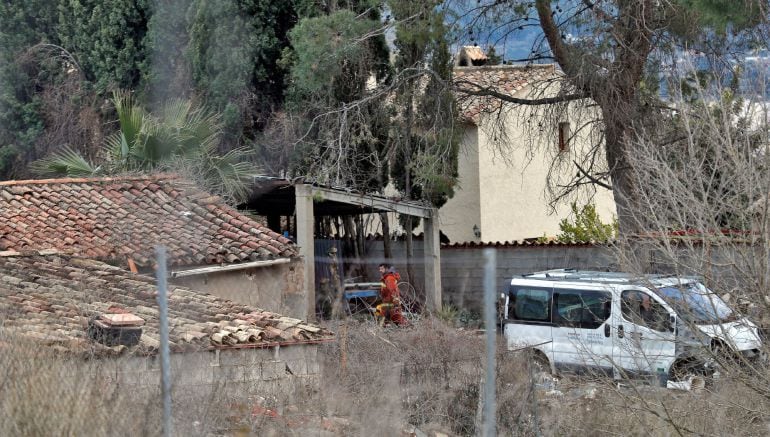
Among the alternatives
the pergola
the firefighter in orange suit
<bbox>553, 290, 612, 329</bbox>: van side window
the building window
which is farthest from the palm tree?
<bbox>553, 290, 612, 329</bbox>: van side window

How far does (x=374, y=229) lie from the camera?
2953 centimetres

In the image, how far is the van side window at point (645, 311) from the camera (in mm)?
10953

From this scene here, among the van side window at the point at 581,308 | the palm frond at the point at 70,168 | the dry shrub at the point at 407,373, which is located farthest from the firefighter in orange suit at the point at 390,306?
the palm frond at the point at 70,168

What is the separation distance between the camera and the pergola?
2023 centimetres

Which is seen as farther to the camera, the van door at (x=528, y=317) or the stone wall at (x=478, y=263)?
the stone wall at (x=478, y=263)

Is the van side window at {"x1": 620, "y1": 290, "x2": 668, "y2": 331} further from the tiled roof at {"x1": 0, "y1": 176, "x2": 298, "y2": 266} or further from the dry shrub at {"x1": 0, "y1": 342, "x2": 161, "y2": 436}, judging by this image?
the tiled roof at {"x1": 0, "y1": 176, "x2": 298, "y2": 266}

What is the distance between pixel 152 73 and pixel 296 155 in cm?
501

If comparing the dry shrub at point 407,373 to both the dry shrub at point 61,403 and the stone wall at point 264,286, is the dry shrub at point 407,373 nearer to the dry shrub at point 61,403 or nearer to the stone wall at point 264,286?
the dry shrub at point 61,403

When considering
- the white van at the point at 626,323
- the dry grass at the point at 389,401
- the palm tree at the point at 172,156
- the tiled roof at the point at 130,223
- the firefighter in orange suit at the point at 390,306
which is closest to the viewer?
the dry grass at the point at 389,401

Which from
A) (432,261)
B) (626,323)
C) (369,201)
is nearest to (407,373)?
(626,323)

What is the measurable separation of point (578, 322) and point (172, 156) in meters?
9.15

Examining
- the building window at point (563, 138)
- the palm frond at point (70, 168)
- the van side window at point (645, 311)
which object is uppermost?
the building window at point (563, 138)

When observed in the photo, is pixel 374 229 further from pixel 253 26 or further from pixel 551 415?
pixel 551 415

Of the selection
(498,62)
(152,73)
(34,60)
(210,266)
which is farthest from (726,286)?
(34,60)
